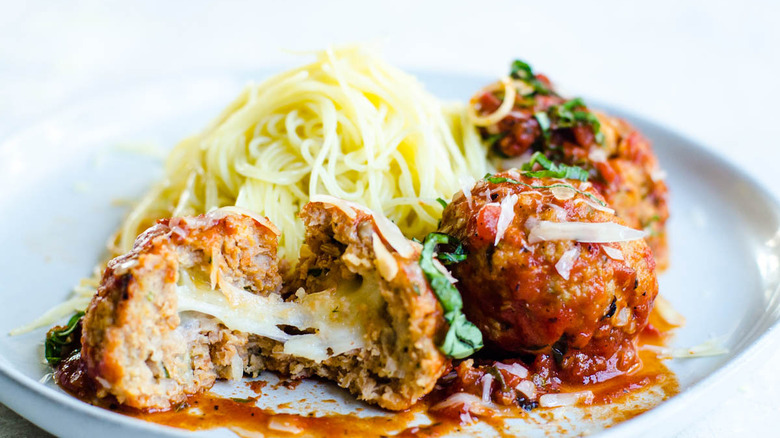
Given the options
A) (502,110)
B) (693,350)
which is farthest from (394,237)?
(502,110)

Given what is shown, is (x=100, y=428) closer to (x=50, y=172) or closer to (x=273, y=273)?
(x=273, y=273)

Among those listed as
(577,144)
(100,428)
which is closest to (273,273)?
(100,428)

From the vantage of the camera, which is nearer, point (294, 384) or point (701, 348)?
point (294, 384)

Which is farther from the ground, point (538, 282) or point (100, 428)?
point (538, 282)

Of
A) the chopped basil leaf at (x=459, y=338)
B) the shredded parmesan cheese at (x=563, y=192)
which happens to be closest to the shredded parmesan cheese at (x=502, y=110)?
the shredded parmesan cheese at (x=563, y=192)

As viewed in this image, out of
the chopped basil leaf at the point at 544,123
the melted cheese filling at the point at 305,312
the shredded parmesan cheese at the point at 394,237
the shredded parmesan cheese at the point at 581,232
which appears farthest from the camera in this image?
the chopped basil leaf at the point at 544,123

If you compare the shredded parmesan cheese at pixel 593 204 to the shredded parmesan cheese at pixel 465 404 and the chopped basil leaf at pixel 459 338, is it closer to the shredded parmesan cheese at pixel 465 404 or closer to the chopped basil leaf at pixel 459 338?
the chopped basil leaf at pixel 459 338


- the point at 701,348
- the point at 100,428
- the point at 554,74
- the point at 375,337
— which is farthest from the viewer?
the point at 554,74
